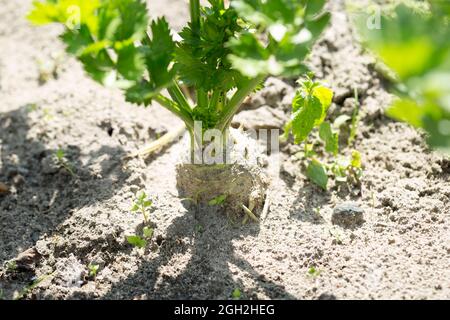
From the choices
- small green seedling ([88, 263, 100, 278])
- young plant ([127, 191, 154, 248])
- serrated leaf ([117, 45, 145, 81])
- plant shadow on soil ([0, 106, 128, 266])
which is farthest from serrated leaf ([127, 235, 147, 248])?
serrated leaf ([117, 45, 145, 81])

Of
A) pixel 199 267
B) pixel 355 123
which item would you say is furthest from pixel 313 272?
pixel 355 123

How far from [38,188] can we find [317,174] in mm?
1070

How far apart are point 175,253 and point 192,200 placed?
216mm

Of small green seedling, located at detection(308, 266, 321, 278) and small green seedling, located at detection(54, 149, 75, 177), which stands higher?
small green seedling, located at detection(54, 149, 75, 177)

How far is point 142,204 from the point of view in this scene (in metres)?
1.95

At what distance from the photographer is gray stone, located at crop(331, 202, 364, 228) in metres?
1.99

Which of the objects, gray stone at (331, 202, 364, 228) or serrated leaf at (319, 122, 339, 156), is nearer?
gray stone at (331, 202, 364, 228)

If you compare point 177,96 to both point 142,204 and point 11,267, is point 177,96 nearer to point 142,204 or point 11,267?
point 142,204

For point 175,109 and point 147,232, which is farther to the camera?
point 147,232

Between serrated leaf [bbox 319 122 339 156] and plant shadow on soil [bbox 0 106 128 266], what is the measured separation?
2.52 feet

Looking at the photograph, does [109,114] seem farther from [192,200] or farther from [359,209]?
[359,209]

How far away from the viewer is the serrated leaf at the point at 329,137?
214 cm

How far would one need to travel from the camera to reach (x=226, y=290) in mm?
1778

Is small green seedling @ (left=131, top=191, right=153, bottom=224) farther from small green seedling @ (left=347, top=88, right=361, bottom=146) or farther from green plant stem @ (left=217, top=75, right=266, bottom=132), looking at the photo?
small green seedling @ (left=347, top=88, right=361, bottom=146)
